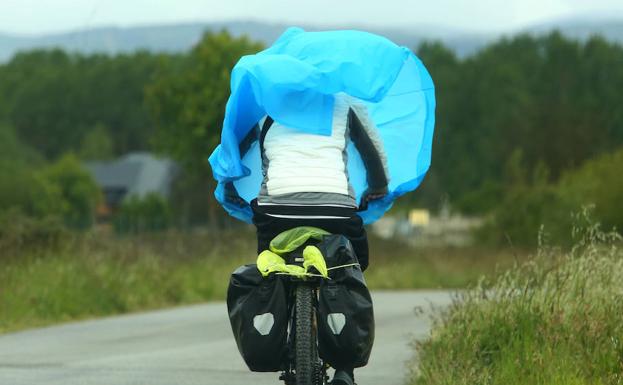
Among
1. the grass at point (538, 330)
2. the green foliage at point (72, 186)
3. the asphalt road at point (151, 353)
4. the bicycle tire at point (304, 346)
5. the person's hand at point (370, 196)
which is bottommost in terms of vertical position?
the green foliage at point (72, 186)

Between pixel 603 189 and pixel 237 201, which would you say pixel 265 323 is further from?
pixel 603 189

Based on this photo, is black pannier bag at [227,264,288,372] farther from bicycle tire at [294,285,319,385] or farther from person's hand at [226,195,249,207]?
person's hand at [226,195,249,207]

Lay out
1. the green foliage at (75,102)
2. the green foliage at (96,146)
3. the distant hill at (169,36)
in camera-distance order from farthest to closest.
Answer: the green foliage at (75,102), the green foliage at (96,146), the distant hill at (169,36)

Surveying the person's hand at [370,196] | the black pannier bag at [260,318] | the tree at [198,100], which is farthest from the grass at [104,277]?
the tree at [198,100]

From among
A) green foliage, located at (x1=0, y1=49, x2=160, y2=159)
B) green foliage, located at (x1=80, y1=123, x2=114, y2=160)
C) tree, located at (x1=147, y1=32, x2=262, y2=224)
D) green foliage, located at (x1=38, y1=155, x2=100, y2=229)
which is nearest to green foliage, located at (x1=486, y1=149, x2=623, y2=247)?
tree, located at (x1=147, y1=32, x2=262, y2=224)

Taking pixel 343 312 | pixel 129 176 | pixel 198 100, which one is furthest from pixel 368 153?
pixel 129 176

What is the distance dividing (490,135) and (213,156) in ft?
350

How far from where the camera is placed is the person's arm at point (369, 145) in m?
7.54

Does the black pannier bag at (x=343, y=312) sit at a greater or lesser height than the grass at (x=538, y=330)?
greater

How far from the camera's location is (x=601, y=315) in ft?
30.2

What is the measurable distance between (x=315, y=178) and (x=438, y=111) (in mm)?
112179

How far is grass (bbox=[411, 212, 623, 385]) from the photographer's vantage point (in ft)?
27.5

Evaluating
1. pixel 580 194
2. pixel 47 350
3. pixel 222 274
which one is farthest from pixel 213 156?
pixel 580 194

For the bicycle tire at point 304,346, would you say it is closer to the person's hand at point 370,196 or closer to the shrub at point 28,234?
the person's hand at point 370,196
